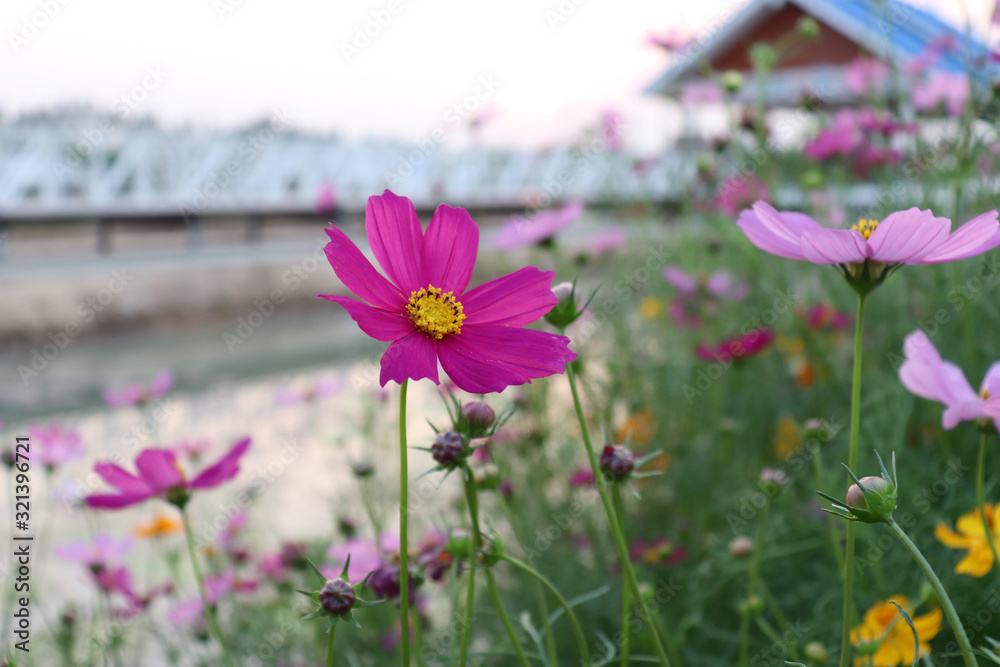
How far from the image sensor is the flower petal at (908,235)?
0.33 meters

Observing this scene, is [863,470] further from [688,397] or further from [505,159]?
[505,159]

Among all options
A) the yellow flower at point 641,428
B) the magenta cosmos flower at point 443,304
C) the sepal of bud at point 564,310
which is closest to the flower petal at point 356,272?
the magenta cosmos flower at point 443,304

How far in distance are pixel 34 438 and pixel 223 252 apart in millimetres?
6400

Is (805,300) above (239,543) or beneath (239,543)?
above

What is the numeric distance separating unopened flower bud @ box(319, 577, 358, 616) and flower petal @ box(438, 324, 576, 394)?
107 mm

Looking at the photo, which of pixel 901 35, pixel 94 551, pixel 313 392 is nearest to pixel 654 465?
pixel 313 392

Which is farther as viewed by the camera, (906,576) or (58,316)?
(58,316)

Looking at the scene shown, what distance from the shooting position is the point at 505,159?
8.29m

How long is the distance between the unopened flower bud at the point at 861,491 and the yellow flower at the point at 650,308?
140 cm

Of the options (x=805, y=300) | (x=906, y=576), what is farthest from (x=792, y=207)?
(x=906, y=576)

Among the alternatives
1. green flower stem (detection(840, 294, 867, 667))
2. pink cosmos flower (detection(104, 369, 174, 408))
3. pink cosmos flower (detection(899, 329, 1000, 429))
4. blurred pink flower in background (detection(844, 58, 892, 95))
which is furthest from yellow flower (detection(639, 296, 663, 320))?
green flower stem (detection(840, 294, 867, 667))

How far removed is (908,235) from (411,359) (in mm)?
214

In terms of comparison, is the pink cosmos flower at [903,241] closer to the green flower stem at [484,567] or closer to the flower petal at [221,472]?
the green flower stem at [484,567]

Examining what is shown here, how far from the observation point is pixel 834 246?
1.11 ft
